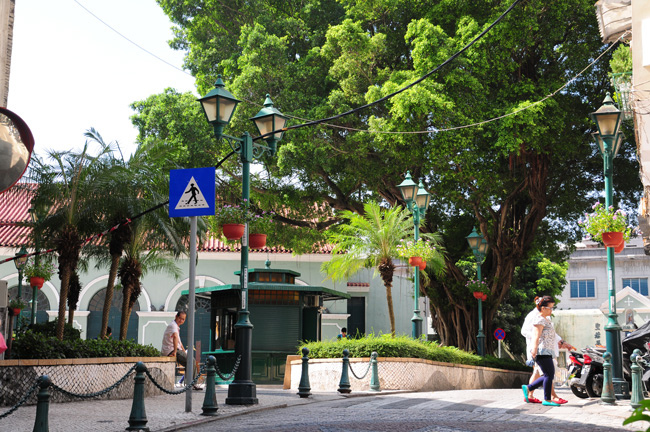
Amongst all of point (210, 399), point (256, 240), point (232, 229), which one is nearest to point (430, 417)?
point (210, 399)

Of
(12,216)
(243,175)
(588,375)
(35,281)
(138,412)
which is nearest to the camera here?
(138,412)

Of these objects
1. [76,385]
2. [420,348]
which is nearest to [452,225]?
[420,348]

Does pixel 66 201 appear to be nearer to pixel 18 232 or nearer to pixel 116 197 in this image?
pixel 116 197

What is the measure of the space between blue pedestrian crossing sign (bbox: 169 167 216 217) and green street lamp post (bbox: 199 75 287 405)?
2.19m

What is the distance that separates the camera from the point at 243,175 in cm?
1319

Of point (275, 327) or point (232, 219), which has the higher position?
point (232, 219)

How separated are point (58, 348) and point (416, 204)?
10.2 meters

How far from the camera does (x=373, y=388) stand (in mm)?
16203

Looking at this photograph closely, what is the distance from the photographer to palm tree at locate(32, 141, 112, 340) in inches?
640

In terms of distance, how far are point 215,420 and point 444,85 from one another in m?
14.0

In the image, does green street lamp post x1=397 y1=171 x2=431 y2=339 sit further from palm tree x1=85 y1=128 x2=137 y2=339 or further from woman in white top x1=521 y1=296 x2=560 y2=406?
woman in white top x1=521 y1=296 x2=560 y2=406

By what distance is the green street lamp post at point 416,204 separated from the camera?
19.0 m

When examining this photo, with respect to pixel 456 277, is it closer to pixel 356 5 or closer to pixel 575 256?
pixel 356 5

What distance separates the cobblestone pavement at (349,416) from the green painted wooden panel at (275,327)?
9071mm
